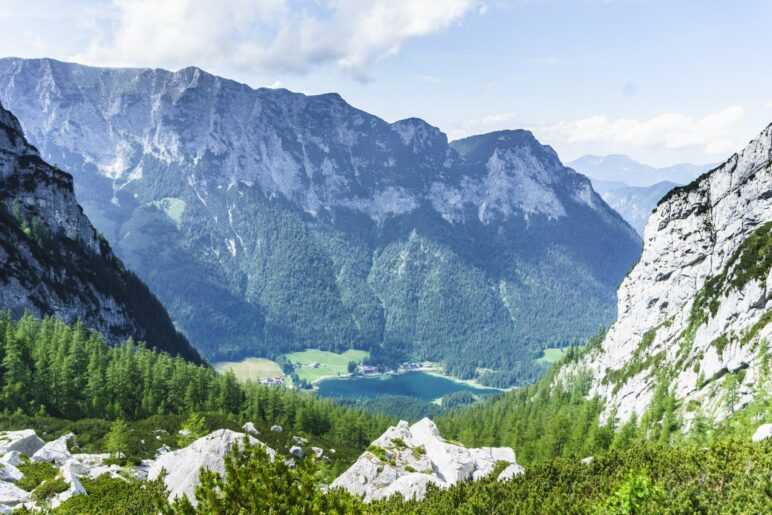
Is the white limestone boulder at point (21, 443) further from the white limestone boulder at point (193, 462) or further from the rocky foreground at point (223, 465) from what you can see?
the white limestone boulder at point (193, 462)

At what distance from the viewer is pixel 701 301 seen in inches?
5404

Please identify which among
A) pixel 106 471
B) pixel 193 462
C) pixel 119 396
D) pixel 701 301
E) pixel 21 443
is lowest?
pixel 119 396

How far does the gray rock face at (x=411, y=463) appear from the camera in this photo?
68.7m

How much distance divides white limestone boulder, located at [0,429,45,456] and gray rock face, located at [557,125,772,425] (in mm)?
104096

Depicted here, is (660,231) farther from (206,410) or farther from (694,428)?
(206,410)

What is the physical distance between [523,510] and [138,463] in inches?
2408

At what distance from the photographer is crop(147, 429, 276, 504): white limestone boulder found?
178 ft

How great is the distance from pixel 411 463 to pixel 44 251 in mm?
147423

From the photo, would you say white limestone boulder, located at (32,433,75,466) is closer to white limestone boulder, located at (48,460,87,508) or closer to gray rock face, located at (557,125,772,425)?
white limestone boulder, located at (48,460,87,508)

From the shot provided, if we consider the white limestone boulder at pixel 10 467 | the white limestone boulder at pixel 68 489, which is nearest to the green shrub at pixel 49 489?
the white limestone boulder at pixel 68 489

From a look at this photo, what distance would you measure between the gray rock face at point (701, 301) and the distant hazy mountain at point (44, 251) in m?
163

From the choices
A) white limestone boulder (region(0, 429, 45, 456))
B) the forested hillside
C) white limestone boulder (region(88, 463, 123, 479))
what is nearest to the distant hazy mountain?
the forested hillside

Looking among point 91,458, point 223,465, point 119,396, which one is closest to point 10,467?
point 91,458

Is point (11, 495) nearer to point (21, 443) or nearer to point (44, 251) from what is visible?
point (21, 443)
